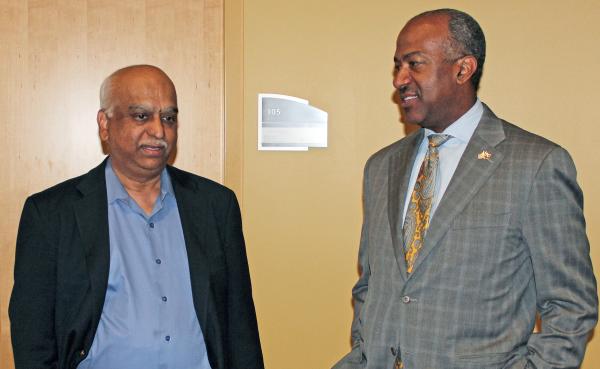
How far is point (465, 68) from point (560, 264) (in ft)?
2.20

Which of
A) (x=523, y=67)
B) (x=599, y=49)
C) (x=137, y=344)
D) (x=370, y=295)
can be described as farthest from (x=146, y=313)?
(x=599, y=49)

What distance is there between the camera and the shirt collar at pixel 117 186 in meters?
2.36

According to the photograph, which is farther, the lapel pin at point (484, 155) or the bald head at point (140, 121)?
the bald head at point (140, 121)

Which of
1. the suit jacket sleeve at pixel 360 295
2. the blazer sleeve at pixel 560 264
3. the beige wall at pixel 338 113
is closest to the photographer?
the blazer sleeve at pixel 560 264

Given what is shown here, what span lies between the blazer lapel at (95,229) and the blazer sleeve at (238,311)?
1.48ft

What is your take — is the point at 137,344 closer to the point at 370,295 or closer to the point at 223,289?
the point at 223,289

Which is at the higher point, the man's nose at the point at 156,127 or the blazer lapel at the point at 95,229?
the man's nose at the point at 156,127

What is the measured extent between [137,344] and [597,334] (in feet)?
6.78

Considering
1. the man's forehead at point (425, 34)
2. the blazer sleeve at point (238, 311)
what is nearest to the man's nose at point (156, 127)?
the blazer sleeve at point (238, 311)

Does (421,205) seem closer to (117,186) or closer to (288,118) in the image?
(117,186)

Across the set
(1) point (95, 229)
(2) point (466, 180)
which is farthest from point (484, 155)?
(1) point (95, 229)

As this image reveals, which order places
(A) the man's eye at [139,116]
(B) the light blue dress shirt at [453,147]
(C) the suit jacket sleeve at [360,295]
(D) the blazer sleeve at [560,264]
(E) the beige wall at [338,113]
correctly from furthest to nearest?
(E) the beige wall at [338,113]
(A) the man's eye at [139,116]
(C) the suit jacket sleeve at [360,295]
(B) the light blue dress shirt at [453,147]
(D) the blazer sleeve at [560,264]

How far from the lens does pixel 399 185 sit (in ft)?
7.26

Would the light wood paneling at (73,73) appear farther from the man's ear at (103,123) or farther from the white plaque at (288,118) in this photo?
the man's ear at (103,123)
